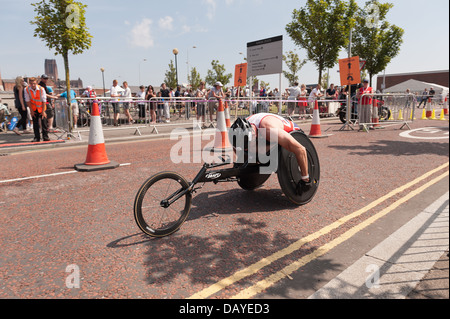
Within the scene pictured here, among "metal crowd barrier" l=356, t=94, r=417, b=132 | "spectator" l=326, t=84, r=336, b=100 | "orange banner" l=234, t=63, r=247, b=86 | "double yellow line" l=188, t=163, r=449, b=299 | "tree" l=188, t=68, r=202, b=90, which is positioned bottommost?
"double yellow line" l=188, t=163, r=449, b=299

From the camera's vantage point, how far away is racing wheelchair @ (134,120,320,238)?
3.08 meters

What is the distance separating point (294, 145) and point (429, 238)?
64.9 inches

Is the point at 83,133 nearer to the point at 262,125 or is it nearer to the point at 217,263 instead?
the point at 262,125

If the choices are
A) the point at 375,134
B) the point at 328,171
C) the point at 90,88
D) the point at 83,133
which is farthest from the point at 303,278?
the point at 90,88

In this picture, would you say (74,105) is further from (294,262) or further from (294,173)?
(294,262)

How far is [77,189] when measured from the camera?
16.3 feet

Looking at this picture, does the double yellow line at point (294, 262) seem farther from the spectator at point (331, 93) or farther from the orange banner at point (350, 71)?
the spectator at point (331, 93)

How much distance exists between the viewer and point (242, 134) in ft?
12.4

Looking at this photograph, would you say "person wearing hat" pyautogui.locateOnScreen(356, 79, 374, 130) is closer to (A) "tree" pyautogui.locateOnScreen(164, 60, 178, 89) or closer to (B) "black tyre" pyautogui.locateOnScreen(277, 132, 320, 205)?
(B) "black tyre" pyautogui.locateOnScreen(277, 132, 320, 205)

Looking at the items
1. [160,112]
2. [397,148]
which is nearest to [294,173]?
[397,148]

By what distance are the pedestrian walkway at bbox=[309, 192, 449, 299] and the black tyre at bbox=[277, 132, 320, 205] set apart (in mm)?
1133

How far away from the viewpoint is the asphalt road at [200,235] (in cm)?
243

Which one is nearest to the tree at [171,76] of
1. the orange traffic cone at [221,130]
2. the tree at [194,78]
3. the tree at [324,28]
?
the tree at [194,78]

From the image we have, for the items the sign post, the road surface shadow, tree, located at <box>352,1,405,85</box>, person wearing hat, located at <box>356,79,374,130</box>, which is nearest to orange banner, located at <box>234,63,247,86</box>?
the sign post
